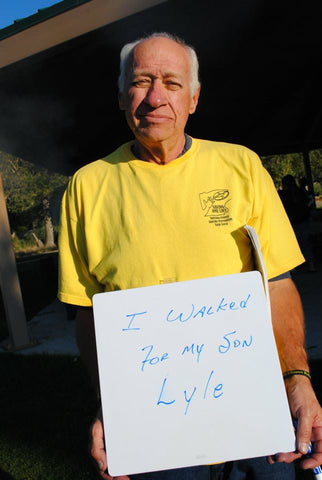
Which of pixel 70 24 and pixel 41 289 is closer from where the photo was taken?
pixel 70 24

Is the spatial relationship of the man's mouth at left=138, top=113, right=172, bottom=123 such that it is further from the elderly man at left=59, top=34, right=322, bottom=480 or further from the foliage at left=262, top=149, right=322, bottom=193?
the foliage at left=262, top=149, right=322, bottom=193

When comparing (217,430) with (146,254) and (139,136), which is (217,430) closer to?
(146,254)

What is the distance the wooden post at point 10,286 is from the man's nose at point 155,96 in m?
4.19

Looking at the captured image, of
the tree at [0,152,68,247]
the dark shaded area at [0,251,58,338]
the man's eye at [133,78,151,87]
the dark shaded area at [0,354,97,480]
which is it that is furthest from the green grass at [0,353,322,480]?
the tree at [0,152,68,247]

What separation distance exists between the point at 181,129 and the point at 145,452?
3.05ft

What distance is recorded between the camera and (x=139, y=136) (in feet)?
4.25

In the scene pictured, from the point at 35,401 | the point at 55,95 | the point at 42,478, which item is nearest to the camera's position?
the point at 42,478

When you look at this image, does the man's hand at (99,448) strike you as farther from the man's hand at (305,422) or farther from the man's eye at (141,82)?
the man's eye at (141,82)

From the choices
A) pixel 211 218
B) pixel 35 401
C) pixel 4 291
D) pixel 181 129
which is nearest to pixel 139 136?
pixel 181 129

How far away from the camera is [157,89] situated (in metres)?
1.25

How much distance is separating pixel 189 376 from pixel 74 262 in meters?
0.53

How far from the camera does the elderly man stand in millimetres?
1211

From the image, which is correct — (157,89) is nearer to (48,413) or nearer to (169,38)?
(169,38)

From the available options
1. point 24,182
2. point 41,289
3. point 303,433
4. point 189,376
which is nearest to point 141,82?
point 189,376
